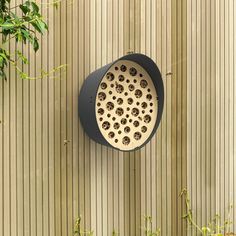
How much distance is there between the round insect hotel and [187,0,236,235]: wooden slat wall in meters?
0.38

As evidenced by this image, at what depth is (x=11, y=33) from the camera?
60.4 inches

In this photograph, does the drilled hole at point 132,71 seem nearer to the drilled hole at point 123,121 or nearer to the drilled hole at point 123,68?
the drilled hole at point 123,68

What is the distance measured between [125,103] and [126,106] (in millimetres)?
16

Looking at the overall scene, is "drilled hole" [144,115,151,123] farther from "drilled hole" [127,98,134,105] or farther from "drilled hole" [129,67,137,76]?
"drilled hole" [129,67,137,76]

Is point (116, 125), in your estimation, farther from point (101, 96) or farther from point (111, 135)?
point (101, 96)

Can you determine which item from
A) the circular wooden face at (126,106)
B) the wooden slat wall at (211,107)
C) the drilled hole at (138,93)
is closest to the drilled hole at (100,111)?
the circular wooden face at (126,106)

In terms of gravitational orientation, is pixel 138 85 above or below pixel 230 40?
below

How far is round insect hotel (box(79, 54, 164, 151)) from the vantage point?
166 centimetres

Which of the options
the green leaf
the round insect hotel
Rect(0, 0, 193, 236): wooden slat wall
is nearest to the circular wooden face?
the round insect hotel

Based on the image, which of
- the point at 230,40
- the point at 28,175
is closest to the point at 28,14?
the point at 28,175

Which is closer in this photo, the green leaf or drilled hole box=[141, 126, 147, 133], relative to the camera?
the green leaf

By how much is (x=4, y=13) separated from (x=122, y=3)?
0.64 m

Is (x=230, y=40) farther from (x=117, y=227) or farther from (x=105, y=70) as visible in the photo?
(x=117, y=227)

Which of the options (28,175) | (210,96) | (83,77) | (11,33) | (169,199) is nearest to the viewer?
(11,33)
